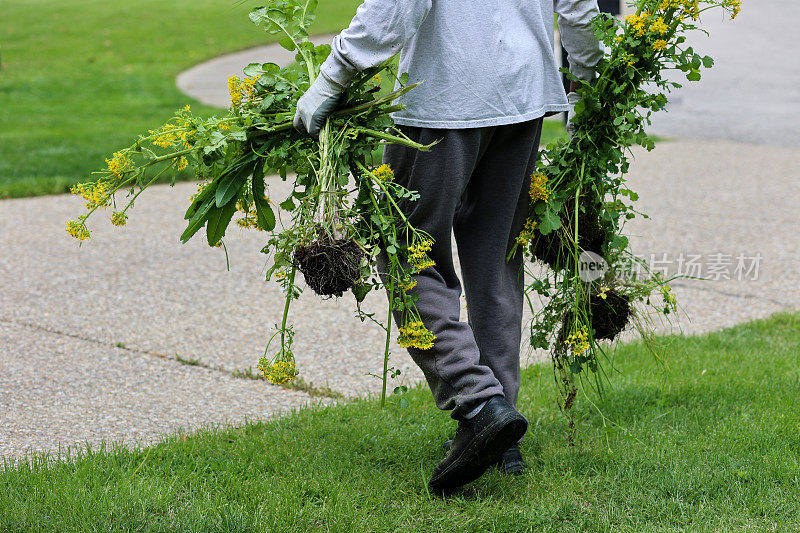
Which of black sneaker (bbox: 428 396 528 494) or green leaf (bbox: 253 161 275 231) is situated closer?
black sneaker (bbox: 428 396 528 494)

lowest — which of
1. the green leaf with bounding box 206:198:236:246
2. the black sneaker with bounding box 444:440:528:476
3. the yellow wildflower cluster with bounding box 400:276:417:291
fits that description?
the black sneaker with bounding box 444:440:528:476

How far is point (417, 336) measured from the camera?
2652 millimetres

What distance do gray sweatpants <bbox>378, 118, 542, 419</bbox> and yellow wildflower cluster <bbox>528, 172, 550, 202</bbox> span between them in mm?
26

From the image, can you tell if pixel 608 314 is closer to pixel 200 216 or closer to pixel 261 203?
pixel 261 203

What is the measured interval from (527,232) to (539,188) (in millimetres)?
149

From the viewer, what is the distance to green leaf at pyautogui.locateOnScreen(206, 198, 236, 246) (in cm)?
282

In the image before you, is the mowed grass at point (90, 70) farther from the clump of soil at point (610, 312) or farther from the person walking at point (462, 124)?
the clump of soil at point (610, 312)

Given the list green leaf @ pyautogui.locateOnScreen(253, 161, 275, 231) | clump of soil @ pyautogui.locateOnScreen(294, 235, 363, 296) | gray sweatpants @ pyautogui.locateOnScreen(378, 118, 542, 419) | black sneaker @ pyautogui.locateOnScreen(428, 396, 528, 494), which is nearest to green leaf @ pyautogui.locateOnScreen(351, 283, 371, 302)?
clump of soil @ pyautogui.locateOnScreen(294, 235, 363, 296)

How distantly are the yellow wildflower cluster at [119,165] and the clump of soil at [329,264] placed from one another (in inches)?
26.5

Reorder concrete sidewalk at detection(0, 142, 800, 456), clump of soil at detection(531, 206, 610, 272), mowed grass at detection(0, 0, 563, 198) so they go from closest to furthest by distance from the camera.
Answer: clump of soil at detection(531, 206, 610, 272), concrete sidewalk at detection(0, 142, 800, 456), mowed grass at detection(0, 0, 563, 198)

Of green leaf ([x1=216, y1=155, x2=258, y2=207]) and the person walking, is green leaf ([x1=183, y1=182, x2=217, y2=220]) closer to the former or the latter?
green leaf ([x1=216, y1=155, x2=258, y2=207])

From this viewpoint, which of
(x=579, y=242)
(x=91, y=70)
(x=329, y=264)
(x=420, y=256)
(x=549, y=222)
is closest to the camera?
(x=329, y=264)

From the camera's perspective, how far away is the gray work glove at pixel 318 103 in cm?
259

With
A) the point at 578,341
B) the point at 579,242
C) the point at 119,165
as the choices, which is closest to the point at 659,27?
the point at 579,242
